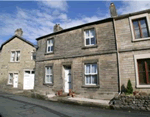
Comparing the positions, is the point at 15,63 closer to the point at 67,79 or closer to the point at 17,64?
the point at 17,64

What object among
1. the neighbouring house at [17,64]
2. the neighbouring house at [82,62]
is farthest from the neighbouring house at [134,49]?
the neighbouring house at [17,64]

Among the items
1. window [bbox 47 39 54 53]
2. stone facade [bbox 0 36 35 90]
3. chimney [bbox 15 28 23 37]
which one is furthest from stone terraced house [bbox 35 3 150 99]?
chimney [bbox 15 28 23 37]

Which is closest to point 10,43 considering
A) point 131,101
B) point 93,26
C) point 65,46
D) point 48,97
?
point 65,46

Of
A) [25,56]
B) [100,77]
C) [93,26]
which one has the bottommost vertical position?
[100,77]

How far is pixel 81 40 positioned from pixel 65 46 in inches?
77.4

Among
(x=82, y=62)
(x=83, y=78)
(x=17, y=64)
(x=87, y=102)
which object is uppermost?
(x=17, y=64)

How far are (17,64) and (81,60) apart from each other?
1216cm

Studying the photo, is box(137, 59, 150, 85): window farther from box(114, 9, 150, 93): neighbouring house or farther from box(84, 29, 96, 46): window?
box(84, 29, 96, 46): window

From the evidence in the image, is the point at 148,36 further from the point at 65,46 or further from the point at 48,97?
the point at 48,97

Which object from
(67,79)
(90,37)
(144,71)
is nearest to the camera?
(144,71)

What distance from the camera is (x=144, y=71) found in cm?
806

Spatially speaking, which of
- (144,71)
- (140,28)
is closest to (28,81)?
(144,71)

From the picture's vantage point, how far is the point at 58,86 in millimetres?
11312

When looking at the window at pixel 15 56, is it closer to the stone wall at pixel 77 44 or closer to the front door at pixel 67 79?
the stone wall at pixel 77 44
